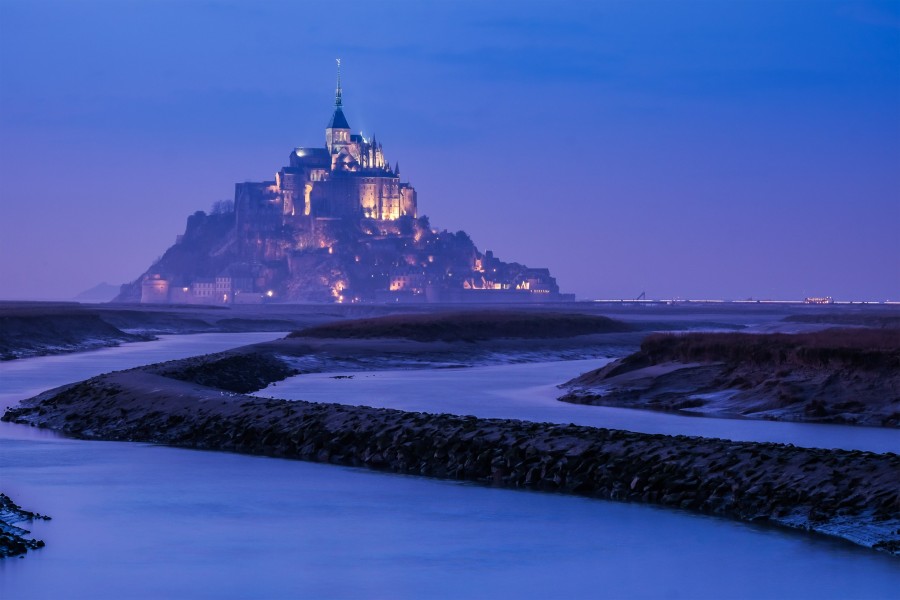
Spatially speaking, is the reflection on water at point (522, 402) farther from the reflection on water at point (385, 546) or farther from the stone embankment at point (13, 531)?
the stone embankment at point (13, 531)

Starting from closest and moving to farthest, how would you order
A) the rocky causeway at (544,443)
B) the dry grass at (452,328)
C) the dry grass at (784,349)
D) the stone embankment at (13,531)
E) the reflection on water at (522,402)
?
the stone embankment at (13,531) < the rocky causeway at (544,443) < the reflection on water at (522,402) < the dry grass at (784,349) < the dry grass at (452,328)

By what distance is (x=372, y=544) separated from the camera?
14.6 m

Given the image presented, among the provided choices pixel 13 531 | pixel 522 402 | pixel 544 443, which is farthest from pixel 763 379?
pixel 13 531

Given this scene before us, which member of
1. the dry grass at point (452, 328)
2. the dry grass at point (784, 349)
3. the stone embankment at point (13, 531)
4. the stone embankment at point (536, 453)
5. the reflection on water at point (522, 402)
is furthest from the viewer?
the dry grass at point (452, 328)

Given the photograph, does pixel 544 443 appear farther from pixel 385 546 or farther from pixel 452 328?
pixel 452 328

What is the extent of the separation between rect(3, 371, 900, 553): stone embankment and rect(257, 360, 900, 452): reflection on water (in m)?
4.40

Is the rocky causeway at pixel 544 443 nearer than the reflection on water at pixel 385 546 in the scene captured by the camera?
No

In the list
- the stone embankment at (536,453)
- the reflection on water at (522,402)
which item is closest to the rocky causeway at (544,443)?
the stone embankment at (536,453)

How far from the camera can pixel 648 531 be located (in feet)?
49.6

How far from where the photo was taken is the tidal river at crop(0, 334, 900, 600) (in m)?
12.5

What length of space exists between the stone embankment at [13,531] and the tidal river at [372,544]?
0.71 feet

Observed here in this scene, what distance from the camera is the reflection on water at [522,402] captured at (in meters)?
23.3

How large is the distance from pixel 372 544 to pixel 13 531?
4.12 m

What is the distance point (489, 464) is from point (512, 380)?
21610mm
